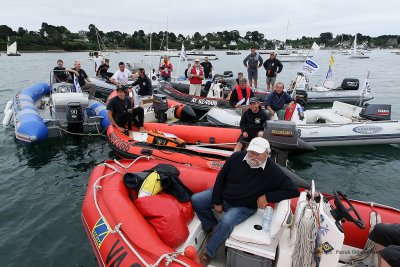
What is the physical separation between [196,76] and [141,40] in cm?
6270

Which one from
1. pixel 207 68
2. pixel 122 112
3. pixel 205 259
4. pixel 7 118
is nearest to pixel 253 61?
pixel 207 68

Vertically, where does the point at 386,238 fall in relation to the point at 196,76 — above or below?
below

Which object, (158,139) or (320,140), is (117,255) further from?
A: (320,140)

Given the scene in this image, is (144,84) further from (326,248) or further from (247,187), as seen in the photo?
(326,248)

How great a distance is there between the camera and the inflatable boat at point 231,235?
2727 millimetres

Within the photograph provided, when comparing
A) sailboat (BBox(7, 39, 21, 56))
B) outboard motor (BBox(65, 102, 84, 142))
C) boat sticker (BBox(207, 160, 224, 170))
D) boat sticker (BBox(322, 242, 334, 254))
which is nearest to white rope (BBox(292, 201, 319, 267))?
boat sticker (BBox(322, 242, 334, 254))

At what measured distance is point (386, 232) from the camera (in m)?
2.63

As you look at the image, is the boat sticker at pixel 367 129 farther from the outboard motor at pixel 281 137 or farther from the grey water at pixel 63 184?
the outboard motor at pixel 281 137

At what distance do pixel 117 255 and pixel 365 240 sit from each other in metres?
2.73

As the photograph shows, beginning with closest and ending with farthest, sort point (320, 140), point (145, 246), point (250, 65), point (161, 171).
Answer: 1. point (145, 246)
2. point (161, 171)
3. point (320, 140)
4. point (250, 65)

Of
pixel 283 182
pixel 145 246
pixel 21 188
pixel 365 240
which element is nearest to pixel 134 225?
pixel 145 246

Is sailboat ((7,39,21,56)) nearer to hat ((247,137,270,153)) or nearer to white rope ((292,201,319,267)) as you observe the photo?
hat ((247,137,270,153))

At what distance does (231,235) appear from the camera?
2951mm

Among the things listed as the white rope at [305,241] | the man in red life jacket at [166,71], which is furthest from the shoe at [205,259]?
the man in red life jacket at [166,71]
